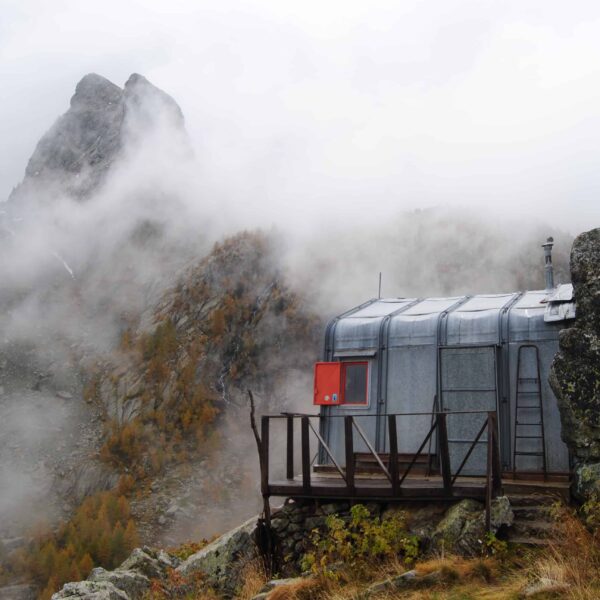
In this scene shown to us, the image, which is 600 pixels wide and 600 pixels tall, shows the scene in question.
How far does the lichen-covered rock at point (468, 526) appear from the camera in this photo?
380 inches

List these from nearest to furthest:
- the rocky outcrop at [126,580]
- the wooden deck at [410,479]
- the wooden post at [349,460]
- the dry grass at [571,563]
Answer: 1. the dry grass at [571,563]
2. the wooden deck at [410,479]
3. the rocky outcrop at [126,580]
4. the wooden post at [349,460]

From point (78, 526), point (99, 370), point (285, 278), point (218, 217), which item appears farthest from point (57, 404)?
point (218, 217)

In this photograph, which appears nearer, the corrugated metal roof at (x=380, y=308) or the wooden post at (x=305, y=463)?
the wooden post at (x=305, y=463)

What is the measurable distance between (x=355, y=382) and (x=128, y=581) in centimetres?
598

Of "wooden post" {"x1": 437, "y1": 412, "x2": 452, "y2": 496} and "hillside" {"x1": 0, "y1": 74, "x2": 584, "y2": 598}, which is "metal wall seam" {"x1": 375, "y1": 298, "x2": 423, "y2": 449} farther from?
"hillside" {"x1": 0, "y1": 74, "x2": 584, "y2": 598}

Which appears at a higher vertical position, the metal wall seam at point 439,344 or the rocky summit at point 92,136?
the rocky summit at point 92,136

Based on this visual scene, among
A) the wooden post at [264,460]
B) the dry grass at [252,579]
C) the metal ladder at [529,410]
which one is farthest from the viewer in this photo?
the metal ladder at [529,410]

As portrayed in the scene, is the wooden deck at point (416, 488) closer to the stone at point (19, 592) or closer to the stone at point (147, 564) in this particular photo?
the stone at point (147, 564)

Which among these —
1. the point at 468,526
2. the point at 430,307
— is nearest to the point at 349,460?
the point at 468,526

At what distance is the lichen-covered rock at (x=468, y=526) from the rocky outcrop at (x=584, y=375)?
1.15 m

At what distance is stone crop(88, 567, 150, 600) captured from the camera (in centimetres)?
1177

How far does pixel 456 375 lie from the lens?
1333cm

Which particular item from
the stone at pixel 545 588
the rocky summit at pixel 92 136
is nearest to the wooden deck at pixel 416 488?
the stone at pixel 545 588

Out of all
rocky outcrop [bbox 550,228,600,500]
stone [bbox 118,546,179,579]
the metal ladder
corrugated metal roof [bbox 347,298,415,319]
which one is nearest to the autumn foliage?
stone [bbox 118,546,179,579]
